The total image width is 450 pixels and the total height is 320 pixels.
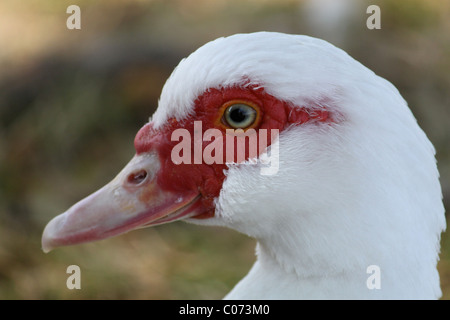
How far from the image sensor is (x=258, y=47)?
1.59m

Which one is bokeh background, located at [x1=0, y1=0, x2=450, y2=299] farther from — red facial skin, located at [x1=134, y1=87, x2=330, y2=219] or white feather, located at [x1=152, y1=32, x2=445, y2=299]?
white feather, located at [x1=152, y1=32, x2=445, y2=299]

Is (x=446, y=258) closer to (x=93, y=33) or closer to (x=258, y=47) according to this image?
(x=258, y=47)

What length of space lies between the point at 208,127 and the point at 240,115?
10cm

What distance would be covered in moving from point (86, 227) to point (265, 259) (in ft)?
1.70

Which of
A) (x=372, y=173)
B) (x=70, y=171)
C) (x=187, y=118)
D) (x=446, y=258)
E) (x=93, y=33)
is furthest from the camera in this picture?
(x=93, y=33)

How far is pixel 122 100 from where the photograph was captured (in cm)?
480

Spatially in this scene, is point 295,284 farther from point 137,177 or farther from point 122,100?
point 122,100

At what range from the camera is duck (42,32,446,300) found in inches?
60.6

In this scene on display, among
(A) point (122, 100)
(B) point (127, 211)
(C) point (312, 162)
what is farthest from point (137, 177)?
(A) point (122, 100)

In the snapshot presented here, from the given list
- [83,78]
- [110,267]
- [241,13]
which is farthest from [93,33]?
[110,267]

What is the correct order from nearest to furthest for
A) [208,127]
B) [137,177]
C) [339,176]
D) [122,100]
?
1. [339,176]
2. [208,127]
3. [137,177]
4. [122,100]

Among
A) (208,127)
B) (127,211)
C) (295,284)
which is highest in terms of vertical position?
(208,127)

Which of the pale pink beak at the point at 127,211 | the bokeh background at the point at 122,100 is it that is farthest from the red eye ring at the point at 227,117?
the bokeh background at the point at 122,100

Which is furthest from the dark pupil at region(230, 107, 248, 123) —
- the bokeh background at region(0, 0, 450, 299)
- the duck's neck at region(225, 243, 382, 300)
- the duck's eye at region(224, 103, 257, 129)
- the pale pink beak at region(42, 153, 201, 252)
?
the bokeh background at region(0, 0, 450, 299)
